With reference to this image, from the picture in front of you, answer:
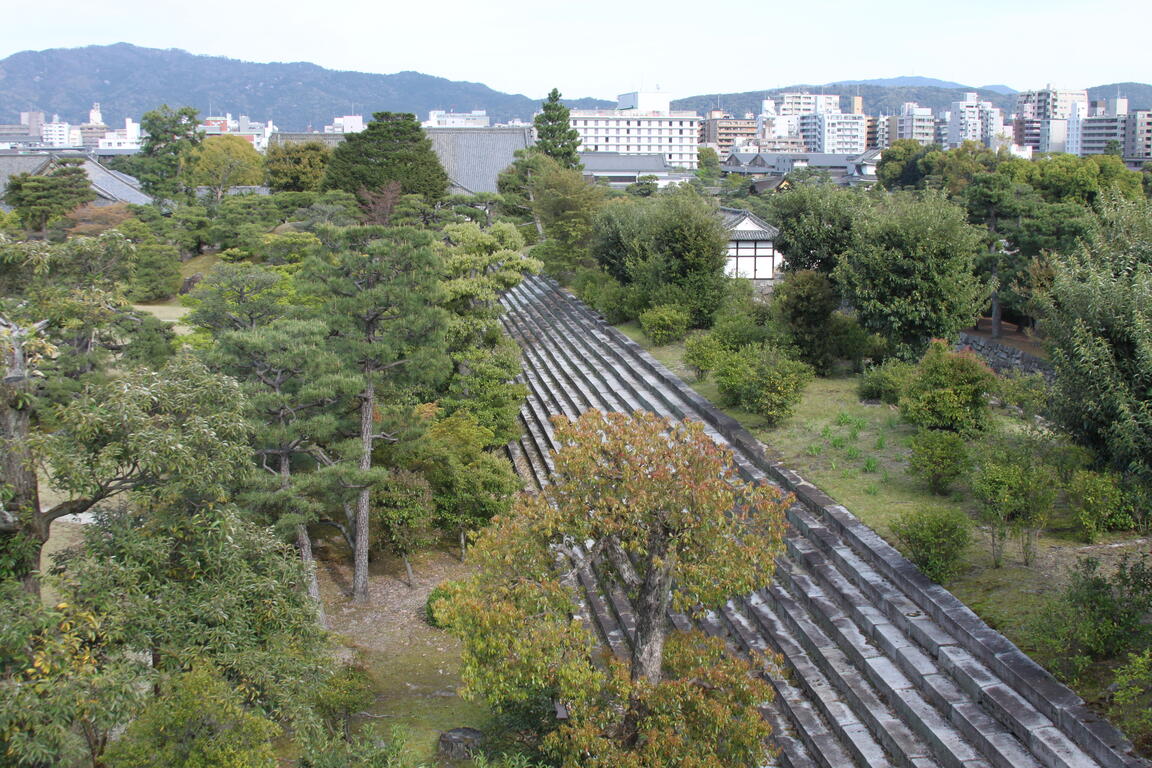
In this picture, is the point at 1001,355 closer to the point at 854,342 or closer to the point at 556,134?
the point at 854,342

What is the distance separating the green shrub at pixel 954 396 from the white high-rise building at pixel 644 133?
93128 mm

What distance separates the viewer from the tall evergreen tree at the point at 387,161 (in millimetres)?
33188

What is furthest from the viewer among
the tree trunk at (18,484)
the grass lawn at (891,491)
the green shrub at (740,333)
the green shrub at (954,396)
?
the green shrub at (740,333)

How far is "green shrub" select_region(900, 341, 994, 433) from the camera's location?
10.7m

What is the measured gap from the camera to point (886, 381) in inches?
505

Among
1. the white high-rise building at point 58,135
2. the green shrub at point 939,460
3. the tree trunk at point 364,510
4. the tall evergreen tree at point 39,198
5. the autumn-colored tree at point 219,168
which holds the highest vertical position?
the white high-rise building at point 58,135

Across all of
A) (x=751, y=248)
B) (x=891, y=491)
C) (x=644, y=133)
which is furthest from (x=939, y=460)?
(x=644, y=133)

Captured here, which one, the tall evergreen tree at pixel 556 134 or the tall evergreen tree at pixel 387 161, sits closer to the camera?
the tall evergreen tree at pixel 387 161

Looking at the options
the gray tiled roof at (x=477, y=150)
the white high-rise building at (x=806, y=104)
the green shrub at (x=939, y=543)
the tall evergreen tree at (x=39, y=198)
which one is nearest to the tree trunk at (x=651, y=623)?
the green shrub at (x=939, y=543)

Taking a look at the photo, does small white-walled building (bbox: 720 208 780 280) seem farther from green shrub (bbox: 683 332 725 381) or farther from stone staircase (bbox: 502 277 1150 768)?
stone staircase (bbox: 502 277 1150 768)

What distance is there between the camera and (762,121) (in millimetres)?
144000

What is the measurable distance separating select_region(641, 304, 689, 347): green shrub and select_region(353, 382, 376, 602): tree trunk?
6.48 meters

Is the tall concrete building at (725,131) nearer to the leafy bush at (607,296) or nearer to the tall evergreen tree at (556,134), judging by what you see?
the tall evergreen tree at (556,134)

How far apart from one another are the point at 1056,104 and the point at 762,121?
43.4 m
